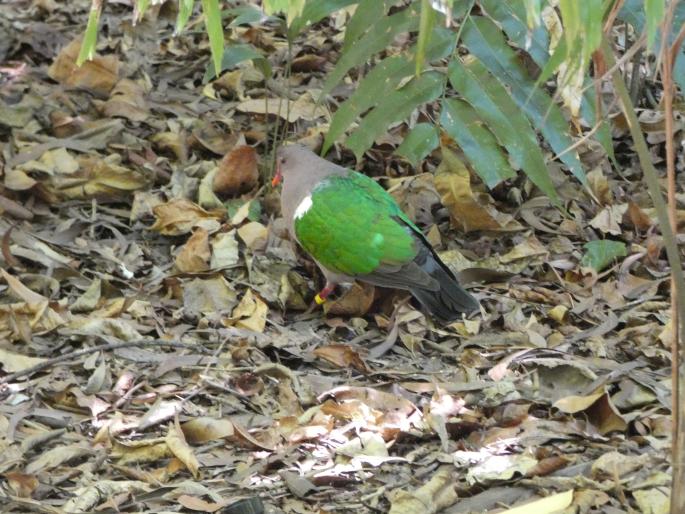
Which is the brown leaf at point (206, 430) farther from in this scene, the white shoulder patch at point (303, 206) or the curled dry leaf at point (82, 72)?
the curled dry leaf at point (82, 72)

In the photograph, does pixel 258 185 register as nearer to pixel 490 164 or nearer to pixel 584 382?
pixel 490 164

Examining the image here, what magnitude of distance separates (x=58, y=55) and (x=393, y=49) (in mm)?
1906

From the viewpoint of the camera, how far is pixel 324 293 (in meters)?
4.89

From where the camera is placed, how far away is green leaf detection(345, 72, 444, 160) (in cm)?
456

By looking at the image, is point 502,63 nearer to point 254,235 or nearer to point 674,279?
point 254,235

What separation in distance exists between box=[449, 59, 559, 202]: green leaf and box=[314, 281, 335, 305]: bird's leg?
40.3 inches

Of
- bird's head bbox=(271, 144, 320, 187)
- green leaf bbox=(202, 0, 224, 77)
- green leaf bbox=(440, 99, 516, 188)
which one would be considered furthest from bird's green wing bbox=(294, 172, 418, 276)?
green leaf bbox=(202, 0, 224, 77)

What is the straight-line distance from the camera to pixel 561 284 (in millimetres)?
4938

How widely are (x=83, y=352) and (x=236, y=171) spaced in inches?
64.5

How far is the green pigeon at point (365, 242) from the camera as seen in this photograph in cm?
464

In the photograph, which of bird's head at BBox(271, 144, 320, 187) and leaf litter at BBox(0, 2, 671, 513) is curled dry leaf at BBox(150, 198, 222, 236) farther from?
bird's head at BBox(271, 144, 320, 187)

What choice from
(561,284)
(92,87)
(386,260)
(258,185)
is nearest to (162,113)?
(92,87)

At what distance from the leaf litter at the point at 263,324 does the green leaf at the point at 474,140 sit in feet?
1.91

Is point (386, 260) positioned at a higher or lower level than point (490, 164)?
lower
